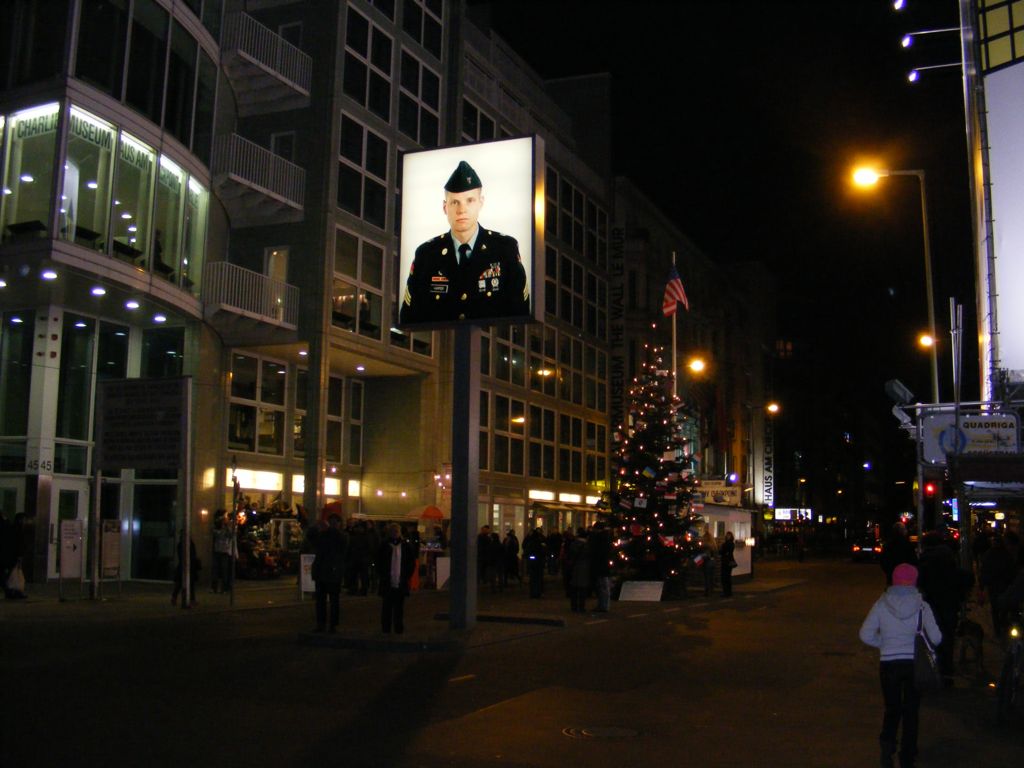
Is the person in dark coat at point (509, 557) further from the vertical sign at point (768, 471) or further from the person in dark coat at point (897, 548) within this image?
the vertical sign at point (768, 471)

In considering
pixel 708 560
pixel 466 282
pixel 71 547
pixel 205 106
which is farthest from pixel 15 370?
pixel 708 560

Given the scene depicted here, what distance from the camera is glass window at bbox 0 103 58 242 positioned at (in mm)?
23484

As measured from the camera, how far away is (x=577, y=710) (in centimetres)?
1027

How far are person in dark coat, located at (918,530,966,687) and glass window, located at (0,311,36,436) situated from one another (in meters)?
22.7

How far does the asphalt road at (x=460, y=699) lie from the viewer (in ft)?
27.1

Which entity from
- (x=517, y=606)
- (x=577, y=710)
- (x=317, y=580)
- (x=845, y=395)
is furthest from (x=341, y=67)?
(x=845, y=395)

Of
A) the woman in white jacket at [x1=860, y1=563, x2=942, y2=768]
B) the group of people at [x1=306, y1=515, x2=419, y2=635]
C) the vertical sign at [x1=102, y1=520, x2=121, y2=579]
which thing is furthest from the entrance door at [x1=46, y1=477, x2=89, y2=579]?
the woman in white jacket at [x1=860, y1=563, x2=942, y2=768]

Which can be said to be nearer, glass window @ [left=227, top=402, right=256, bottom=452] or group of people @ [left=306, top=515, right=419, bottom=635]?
group of people @ [left=306, top=515, right=419, bottom=635]

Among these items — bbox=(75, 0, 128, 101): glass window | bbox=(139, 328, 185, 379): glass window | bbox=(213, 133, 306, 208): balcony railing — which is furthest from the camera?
bbox=(213, 133, 306, 208): balcony railing

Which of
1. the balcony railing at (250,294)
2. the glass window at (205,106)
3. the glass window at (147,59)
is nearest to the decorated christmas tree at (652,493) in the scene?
the balcony railing at (250,294)

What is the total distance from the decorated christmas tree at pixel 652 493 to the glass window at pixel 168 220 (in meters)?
13.7

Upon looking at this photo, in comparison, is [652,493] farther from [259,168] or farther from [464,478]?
[259,168]

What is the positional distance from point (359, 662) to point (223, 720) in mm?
4340

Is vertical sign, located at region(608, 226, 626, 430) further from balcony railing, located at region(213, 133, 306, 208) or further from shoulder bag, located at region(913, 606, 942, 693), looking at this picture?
shoulder bag, located at region(913, 606, 942, 693)
